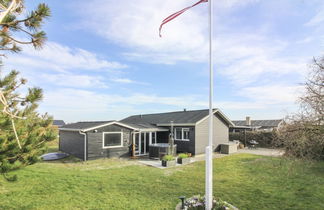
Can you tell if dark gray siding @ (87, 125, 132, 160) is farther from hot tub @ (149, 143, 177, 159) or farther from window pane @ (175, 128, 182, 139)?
window pane @ (175, 128, 182, 139)

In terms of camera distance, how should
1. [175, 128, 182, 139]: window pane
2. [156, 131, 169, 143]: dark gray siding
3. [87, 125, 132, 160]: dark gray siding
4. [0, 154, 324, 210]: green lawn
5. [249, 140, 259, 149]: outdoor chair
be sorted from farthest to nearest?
[249, 140, 259, 149]: outdoor chair → [156, 131, 169, 143]: dark gray siding → [175, 128, 182, 139]: window pane → [87, 125, 132, 160]: dark gray siding → [0, 154, 324, 210]: green lawn

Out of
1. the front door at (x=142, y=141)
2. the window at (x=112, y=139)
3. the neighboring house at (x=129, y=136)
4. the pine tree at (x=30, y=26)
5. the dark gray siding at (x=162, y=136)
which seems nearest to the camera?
the pine tree at (x=30, y=26)

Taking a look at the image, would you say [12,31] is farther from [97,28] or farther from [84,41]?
[84,41]

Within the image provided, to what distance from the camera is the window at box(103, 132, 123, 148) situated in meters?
13.2

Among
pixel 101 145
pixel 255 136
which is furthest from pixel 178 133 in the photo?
pixel 255 136

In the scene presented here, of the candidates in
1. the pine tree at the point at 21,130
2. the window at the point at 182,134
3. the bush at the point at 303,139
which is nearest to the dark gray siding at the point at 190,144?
the window at the point at 182,134

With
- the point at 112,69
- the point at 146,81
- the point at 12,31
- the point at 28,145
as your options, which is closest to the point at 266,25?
the point at 12,31

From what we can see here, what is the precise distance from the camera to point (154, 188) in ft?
22.6

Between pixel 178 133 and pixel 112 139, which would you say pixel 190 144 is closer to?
pixel 178 133

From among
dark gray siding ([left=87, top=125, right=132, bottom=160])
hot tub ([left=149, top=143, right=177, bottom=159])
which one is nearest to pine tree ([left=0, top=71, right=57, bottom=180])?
dark gray siding ([left=87, top=125, right=132, bottom=160])

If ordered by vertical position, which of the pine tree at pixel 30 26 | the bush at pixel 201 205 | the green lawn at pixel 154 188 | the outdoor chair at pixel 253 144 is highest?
the pine tree at pixel 30 26

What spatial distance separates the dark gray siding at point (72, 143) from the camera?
12883 millimetres

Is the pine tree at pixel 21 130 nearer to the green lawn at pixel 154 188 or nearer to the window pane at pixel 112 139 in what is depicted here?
the green lawn at pixel 154 188

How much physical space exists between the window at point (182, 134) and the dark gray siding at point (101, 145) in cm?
429
